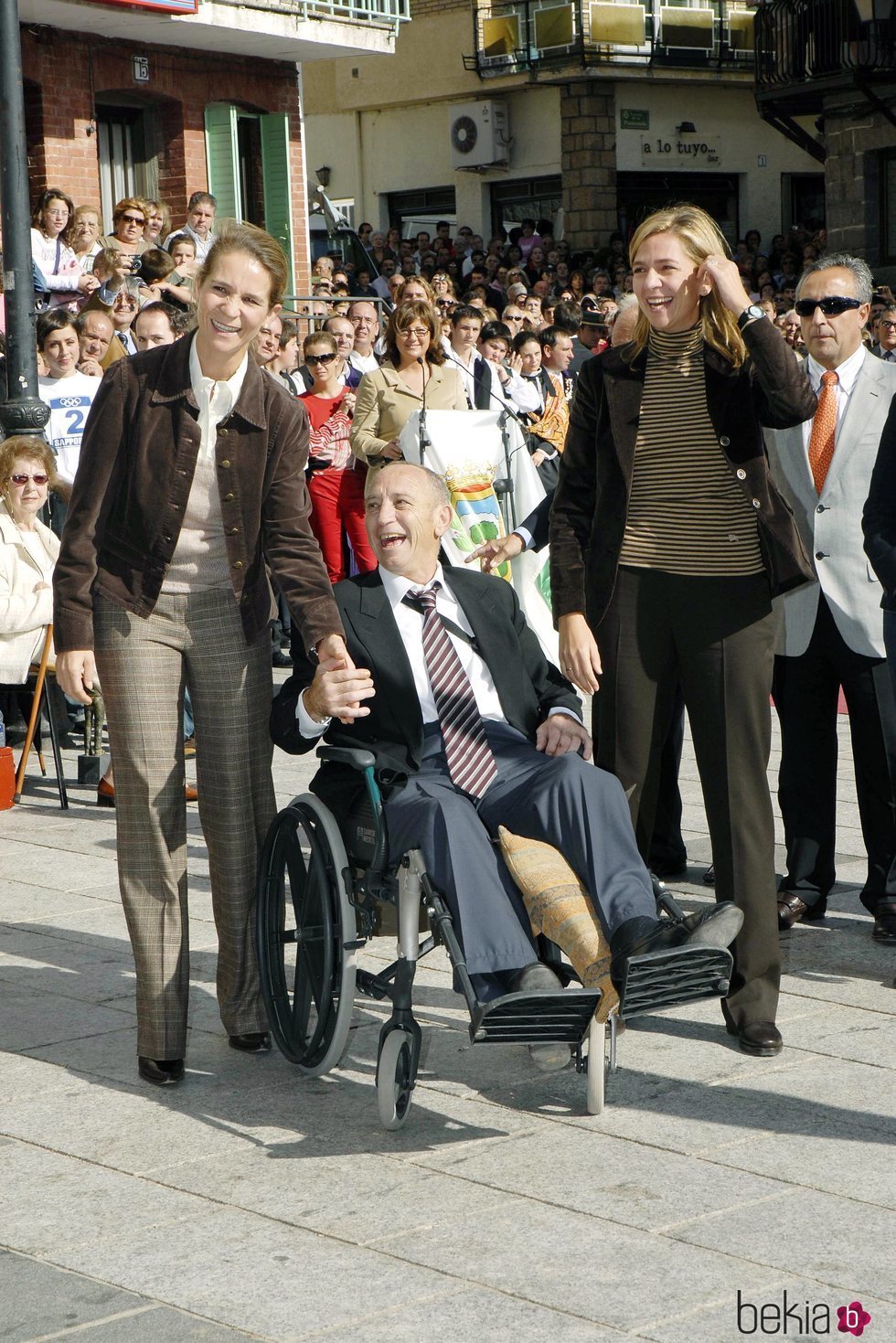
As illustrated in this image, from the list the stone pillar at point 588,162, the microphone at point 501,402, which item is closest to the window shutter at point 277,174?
the stone pillar at point 588,162

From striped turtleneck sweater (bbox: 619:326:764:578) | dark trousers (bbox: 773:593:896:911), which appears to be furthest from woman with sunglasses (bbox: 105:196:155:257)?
striped turtleneck sweater (bbox: 619:326:764:578)

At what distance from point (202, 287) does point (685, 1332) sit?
2.76m

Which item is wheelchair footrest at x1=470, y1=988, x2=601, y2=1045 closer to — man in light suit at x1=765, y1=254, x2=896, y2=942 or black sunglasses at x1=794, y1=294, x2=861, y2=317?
man in light suit at x1=765, y1=254, x2=896, y2=942

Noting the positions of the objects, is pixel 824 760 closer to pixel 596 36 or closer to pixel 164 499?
pixel 164 499

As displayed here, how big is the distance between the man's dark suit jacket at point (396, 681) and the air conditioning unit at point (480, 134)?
3227 cm

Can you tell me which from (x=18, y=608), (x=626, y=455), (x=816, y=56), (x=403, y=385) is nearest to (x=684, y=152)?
(x=816, y=56)

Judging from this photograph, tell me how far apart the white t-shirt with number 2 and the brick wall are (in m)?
12.3

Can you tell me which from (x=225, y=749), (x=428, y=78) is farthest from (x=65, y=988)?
(x=428, y=78)

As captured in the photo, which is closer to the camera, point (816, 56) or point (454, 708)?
point (454, 708)

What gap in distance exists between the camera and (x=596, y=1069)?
13.8 feet

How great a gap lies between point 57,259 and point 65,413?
3.74 m

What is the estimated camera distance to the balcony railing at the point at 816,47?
1067 inches

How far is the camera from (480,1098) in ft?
14.8

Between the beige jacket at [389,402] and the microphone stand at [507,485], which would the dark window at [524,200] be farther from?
the microphone stand at [507,485]
